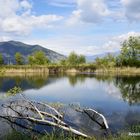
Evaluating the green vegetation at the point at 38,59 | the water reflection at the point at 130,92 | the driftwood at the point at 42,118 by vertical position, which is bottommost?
the water reflection at the point at 130,92

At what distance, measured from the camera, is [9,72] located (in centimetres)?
7812

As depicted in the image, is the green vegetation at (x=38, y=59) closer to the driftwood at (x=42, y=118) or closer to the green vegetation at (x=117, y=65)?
the green vegetation at (x=117, y=65)

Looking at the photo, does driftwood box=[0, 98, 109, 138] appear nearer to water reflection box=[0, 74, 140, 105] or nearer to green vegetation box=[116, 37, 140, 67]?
water reflection box=[0, 74, 140, 105]

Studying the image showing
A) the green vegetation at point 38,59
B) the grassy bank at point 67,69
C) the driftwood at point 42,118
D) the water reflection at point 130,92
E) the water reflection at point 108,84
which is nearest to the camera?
the driftwood at point 42,118

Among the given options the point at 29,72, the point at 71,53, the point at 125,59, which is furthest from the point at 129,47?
the point at 71,53

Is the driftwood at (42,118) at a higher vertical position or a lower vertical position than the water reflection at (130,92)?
higher

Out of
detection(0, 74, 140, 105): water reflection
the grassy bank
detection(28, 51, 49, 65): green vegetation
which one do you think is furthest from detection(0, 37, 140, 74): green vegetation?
detection(0, 74, 140, 105): water reflection

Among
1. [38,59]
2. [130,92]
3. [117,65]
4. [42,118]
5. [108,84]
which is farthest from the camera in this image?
[38,59]

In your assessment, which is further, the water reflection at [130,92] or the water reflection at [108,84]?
the water reflection at [108,84]

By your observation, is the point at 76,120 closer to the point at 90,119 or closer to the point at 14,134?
the point at 90,119

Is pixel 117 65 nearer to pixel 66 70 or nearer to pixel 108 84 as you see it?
pixel 66 70

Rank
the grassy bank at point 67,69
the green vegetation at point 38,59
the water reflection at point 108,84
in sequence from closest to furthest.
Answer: the water reflection at point 108,84, the grassy bank at point 67,69, the green vegetation at point 38,59

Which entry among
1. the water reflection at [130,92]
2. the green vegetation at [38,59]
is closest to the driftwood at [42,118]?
the water reflection at [130,92]

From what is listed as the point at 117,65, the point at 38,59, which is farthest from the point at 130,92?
the point at 38,59
